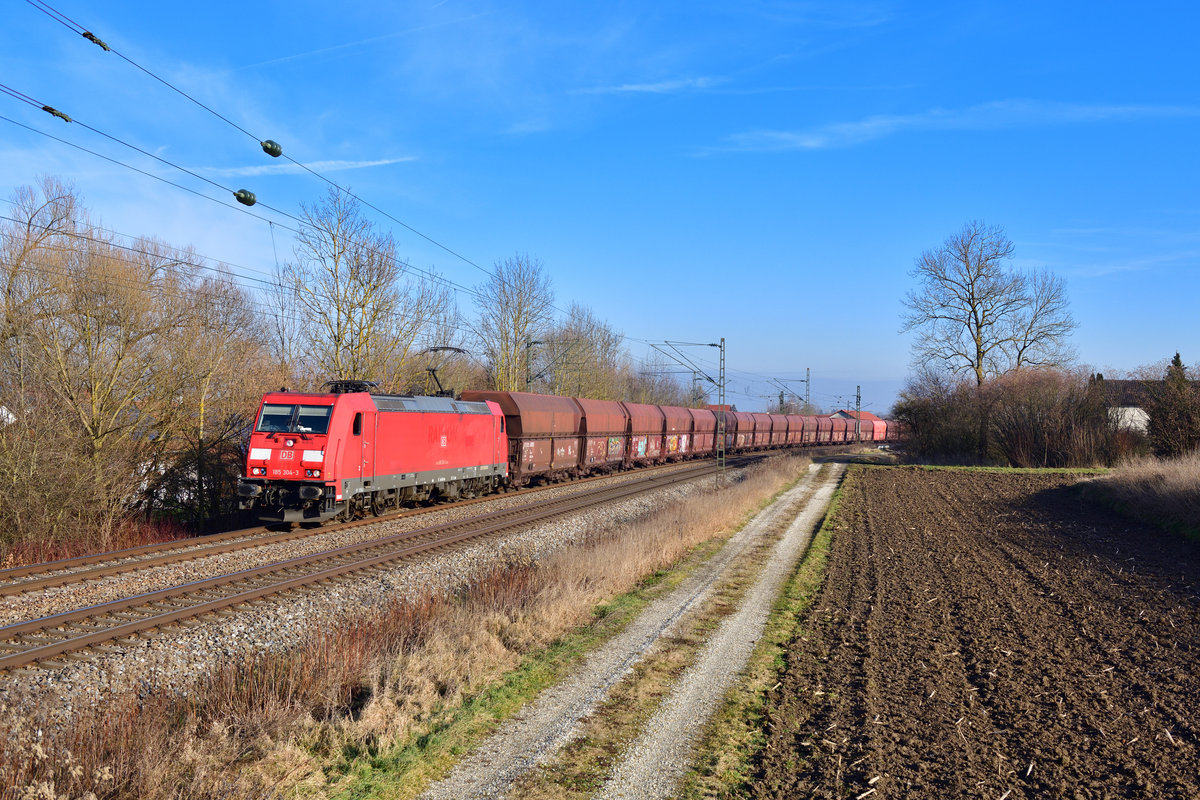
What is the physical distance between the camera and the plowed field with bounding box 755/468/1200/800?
17.5 feet

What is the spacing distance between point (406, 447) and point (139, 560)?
7.17 m

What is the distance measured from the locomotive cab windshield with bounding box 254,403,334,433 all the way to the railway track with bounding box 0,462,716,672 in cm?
262

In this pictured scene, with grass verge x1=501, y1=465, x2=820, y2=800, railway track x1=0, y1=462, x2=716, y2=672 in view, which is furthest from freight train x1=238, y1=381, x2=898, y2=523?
grass verge x1=501, y1=465, x2=820, y2=800

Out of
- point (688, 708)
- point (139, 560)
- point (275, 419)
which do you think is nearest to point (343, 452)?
point (275, 419)

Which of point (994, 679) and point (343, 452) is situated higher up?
point (343, 452)

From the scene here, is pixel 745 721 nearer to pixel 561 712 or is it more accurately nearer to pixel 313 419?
pixel 561 712

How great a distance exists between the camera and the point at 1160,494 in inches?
779

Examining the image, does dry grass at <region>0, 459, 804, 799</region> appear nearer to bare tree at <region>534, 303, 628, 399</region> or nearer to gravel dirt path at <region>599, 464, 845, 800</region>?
gravel dirt path at <region>599, 464, 845, 800</region>

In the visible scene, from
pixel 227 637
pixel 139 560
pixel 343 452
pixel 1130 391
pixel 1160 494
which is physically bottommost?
pixel 227 637

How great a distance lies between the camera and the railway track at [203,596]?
845cm

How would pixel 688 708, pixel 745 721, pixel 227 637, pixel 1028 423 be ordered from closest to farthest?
pixel 745 721 → pixel 688 708 → pixel 227 637 → pixel 1028 423

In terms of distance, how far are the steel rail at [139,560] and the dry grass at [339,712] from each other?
5.17 meters

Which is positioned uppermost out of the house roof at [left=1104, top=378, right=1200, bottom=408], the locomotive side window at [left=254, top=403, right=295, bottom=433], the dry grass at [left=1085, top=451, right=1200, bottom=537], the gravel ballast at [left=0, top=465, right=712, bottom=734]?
the house roof at [left=1104, top=378, right=1200, bottom=408]

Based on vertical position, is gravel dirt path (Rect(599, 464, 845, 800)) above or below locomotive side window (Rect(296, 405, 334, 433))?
below
